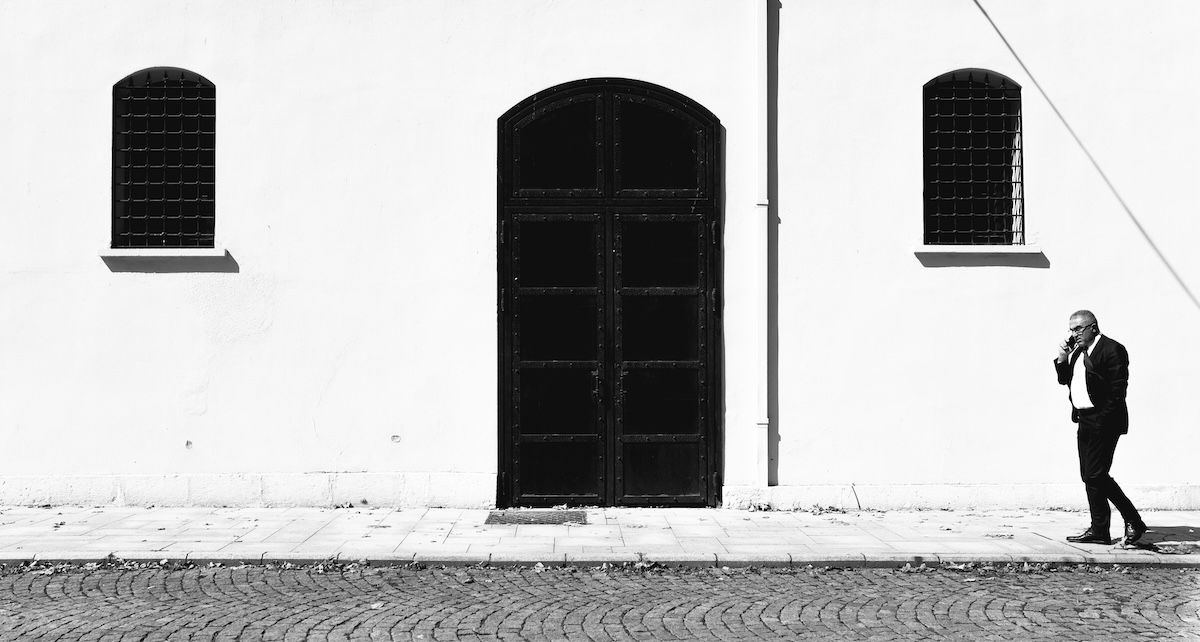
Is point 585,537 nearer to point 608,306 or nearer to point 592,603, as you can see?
point 592,603

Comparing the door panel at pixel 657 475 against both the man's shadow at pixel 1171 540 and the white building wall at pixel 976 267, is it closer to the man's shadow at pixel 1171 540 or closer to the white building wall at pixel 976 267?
the white building wall at pixel 976 267

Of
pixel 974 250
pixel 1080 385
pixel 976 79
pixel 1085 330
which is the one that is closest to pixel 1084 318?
pixel 1085 330

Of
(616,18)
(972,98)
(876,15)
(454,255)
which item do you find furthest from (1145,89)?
(454,255)

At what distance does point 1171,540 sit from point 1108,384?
153 centimetres

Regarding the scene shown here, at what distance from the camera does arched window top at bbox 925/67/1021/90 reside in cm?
1211

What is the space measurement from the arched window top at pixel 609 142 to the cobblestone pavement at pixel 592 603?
14.5ft

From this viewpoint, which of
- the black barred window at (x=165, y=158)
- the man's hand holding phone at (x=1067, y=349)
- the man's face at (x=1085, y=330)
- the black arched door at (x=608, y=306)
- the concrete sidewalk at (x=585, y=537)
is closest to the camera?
the concrete sidewalk at (x=585, y=537)

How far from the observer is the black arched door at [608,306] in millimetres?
11836

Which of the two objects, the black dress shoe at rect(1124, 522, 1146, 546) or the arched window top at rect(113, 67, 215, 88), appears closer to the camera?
the black dress shoe at rect(1124, 522, 1146, 546)

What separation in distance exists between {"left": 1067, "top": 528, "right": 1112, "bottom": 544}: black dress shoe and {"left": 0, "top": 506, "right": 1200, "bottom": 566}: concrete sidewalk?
129 millimetres

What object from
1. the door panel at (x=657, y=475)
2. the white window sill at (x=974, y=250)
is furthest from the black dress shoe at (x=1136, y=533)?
the door panel at (x=657, y=475)

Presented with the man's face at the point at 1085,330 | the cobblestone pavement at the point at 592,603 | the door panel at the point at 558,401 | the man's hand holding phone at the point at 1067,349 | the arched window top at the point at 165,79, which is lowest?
the cobblestone pavement at the point at 592,603

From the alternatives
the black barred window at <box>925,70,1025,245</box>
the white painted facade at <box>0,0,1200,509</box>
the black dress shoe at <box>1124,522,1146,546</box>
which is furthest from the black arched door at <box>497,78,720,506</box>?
the black dress shoe at <box>1124,522,1146,546</box>

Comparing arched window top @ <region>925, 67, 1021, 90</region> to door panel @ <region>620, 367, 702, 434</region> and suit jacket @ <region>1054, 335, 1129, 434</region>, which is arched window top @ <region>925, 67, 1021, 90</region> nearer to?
suit jacket @ <region>1054, 335, 1129, 434</region>
